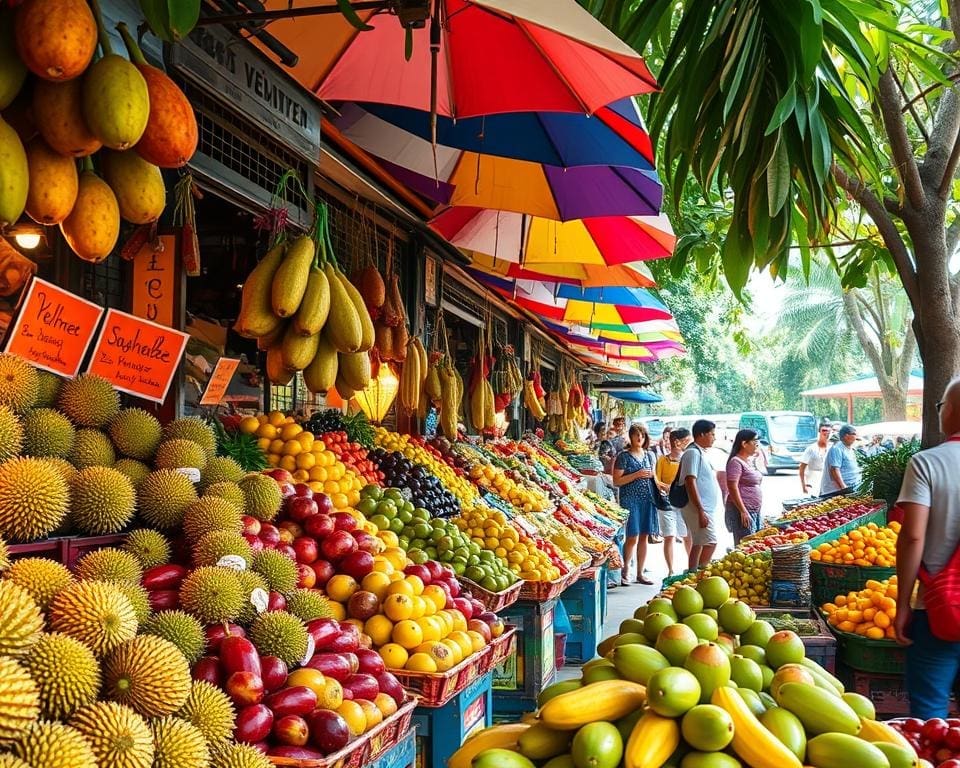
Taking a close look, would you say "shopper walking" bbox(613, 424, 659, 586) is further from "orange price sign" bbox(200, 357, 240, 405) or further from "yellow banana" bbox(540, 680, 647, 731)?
"yellow banana" bbox(540, 680, 647, 731)

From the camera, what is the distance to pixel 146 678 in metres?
1.79

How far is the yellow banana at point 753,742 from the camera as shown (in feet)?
5.21

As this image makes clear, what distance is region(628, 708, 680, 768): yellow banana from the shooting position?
5.20 feet

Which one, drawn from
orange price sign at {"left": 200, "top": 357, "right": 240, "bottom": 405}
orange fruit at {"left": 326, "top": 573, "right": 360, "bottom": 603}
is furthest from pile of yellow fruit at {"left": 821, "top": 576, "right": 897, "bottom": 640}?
orange price sign at {"left": 200, "top": 357, "right": 240, "bottom": 405}

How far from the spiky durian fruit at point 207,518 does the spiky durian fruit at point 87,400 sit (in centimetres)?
45

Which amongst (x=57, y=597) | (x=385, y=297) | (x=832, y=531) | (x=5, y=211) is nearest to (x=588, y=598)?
(x=832, y=531)

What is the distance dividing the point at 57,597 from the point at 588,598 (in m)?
4.97

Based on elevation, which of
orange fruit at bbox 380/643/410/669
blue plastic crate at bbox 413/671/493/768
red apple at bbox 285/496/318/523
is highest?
red apple at bbox 285/496/318/523

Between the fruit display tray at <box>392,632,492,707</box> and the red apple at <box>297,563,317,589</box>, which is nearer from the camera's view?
the fruit display tray at <box>392,632,492,707</box>

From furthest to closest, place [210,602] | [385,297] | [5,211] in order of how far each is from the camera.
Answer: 1. [385,297]
2. [210,602]
3. [5,211]

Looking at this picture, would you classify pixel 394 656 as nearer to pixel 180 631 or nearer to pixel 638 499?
pixel 180 631

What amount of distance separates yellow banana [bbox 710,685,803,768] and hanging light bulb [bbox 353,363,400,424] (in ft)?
16.0

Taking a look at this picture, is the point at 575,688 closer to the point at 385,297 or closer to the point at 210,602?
the point at 210,602

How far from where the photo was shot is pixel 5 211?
1.59 meters
